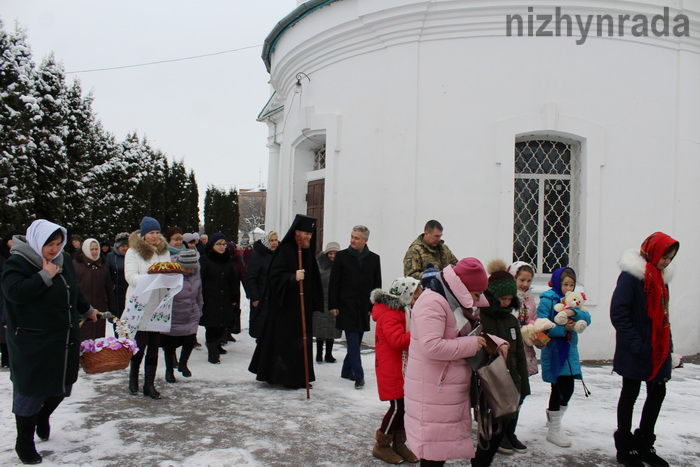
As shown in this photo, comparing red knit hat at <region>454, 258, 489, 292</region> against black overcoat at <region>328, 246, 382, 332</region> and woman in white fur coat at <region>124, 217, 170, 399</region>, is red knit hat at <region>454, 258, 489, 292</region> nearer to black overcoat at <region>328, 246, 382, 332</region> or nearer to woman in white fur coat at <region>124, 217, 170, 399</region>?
black overcoat at <region>328, 246, 382, 332</region>

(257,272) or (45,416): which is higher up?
(257,272)

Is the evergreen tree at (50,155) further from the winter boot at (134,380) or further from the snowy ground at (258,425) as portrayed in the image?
the winter boot at (134,380)

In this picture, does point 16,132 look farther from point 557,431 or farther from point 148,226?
point 557,431

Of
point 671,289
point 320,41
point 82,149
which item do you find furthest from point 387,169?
point 82,149

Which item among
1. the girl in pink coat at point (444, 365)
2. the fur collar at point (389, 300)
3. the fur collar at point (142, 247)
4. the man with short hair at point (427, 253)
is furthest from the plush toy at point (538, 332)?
the fur collar at point (142, 247)

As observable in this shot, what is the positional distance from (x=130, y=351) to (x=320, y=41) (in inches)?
242

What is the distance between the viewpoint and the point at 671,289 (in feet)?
26.5

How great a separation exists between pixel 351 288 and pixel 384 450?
8.89ft

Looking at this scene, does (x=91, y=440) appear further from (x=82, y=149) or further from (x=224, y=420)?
(x=82, y=149)

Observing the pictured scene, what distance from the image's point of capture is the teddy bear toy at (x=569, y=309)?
4426 millimetres

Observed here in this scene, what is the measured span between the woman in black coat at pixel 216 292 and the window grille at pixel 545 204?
405 cm

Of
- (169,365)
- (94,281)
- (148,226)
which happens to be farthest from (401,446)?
(94,281)

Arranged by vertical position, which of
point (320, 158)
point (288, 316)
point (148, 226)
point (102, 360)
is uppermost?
point (320, 158)

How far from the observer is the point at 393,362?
4301 millimetres
